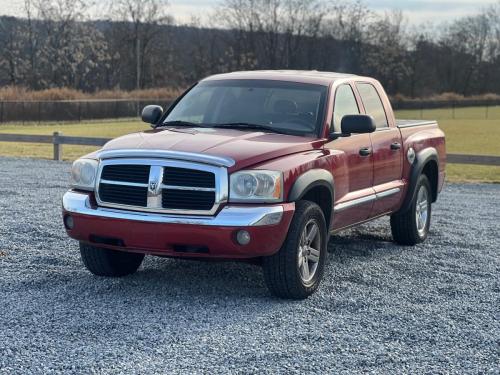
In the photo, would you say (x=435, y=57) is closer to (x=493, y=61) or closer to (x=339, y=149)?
(x=493, y=61)

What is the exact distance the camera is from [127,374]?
4406mm

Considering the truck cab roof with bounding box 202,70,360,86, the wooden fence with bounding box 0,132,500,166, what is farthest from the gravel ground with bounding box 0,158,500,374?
the wooden fence with bounding box 0,132,500,166

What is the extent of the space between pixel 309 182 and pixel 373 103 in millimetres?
2396

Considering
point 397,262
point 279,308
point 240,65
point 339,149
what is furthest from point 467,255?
point 240,65

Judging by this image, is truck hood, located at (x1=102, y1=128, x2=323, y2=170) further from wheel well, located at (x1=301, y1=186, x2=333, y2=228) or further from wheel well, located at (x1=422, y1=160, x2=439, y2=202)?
wheel well, located at (x1=422, y1=160, x2=439, y2=202)

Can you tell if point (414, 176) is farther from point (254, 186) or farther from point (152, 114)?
point (254, 186)

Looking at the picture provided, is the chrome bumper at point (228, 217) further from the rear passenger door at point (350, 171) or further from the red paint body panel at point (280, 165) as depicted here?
the rear passenger door at point (350, 171)

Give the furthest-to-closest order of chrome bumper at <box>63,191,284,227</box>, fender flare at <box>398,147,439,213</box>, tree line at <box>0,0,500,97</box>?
tree line at <box>0,0,500,97</box> → fender flare at <box>398,147,439,213</box> → chrome bumper at <box>63,191,284,227</box>

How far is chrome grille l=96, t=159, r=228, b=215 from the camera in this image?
582 centimetres

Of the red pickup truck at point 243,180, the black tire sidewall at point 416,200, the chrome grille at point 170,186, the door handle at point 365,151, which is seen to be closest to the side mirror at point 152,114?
the red pickup truck at point 243,180

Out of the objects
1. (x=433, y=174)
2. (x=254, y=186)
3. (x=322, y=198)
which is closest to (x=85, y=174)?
(x=254, y=186)

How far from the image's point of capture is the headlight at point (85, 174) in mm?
6289

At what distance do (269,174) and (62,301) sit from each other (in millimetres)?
1860

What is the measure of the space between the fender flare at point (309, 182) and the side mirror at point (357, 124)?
21.3 inches
